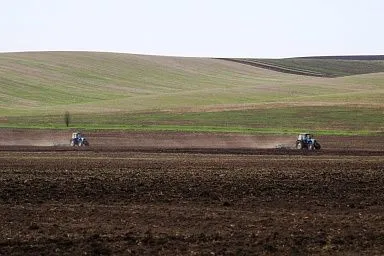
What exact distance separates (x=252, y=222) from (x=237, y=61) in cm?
13984

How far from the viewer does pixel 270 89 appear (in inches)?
4323

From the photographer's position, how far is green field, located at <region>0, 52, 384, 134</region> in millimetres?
78375

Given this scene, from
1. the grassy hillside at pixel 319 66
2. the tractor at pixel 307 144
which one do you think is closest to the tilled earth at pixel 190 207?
the tractor at pixel 307 144

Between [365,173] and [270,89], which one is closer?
[365,173]

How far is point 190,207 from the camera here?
22953 mm

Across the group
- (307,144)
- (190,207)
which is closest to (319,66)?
(307,144)

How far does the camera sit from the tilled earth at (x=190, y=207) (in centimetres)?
1773

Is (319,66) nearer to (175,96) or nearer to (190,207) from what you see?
(175,96)

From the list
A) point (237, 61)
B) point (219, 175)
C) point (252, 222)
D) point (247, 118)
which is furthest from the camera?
point (237, 61)

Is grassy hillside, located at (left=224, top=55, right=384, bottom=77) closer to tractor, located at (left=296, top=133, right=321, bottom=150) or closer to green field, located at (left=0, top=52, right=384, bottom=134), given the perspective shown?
green field, located at (left=0, top=52, right=384, bottom=134)

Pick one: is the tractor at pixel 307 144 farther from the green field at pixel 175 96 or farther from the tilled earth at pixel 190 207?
the tilled earth at pixel 190 207

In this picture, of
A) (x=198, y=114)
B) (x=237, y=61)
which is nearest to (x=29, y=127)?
(x=198, y=114)

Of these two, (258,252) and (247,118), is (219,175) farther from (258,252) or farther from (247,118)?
(247,118)

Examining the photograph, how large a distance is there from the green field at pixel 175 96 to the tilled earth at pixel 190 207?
125ft
